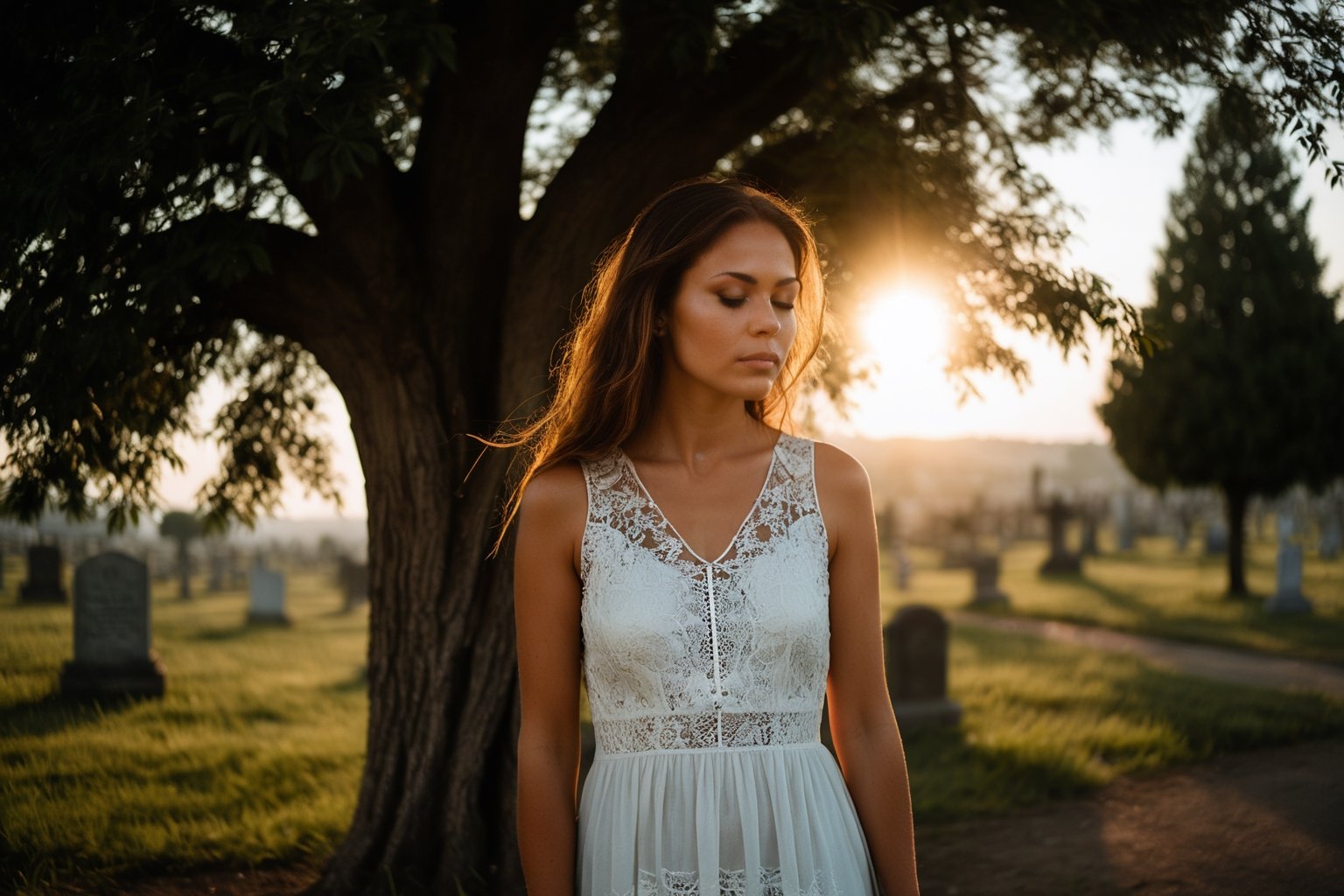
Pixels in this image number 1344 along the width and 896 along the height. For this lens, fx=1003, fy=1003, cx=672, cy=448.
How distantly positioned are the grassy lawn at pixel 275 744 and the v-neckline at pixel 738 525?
14.1 feet

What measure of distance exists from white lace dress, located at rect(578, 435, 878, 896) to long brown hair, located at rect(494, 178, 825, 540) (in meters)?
0.26

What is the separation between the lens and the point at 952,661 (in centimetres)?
1184

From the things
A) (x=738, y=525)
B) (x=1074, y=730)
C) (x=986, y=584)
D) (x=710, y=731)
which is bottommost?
(x=1074, y=730)

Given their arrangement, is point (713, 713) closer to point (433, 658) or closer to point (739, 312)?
point (739, 312)

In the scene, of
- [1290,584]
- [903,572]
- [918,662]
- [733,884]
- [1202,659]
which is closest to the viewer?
[733,884]

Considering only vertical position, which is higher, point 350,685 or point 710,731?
point 710,731

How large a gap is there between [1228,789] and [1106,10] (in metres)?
5.05

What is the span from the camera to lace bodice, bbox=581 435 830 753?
2188 mm

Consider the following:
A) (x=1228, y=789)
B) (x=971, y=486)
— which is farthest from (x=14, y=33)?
(x=971, y=486)

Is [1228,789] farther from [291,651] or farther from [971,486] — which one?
[971,486]

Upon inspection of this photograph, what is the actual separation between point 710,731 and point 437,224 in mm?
3157

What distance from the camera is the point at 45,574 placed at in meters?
14.5

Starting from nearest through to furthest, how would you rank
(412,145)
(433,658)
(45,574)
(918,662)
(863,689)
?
(863,689), (433,658), (412,145), (918,662), (45,574)

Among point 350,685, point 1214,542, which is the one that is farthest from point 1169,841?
point 1214,542
